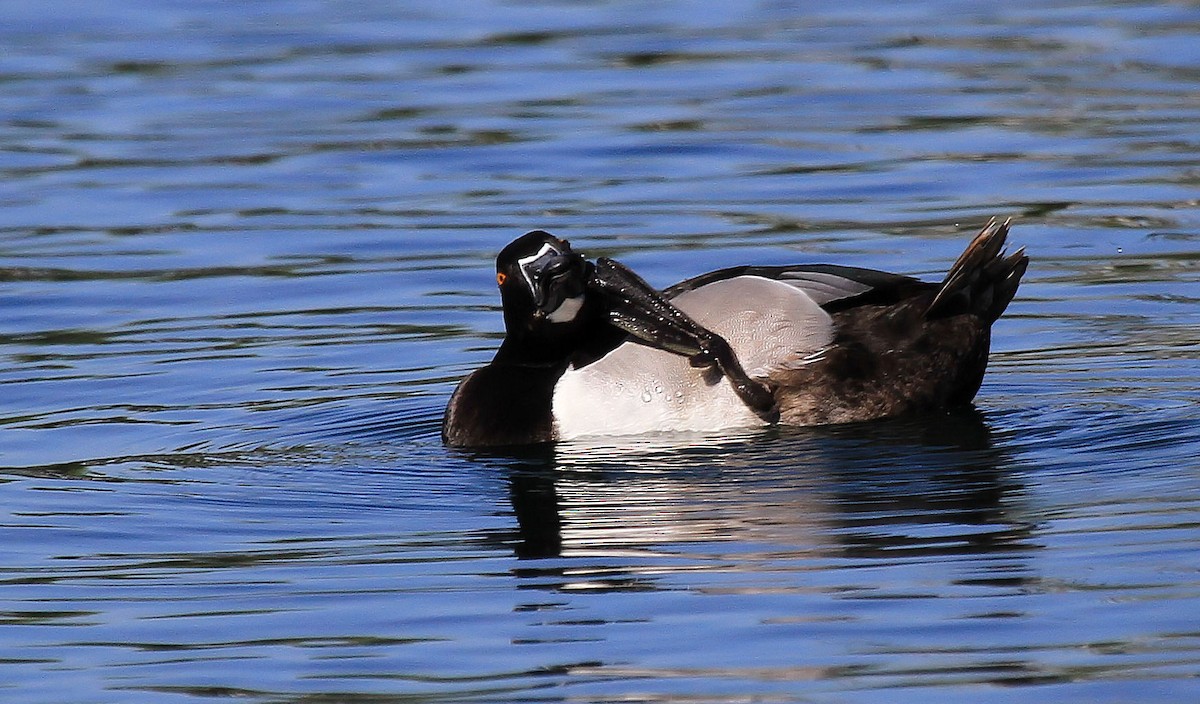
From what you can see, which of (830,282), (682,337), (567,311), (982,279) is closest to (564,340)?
(567,311)

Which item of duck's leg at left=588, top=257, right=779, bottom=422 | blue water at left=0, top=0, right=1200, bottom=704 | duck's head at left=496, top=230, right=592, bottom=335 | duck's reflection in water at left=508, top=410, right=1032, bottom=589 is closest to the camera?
blue water at left=0, top=0, right=1200, bottom=704

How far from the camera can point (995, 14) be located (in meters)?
17.0

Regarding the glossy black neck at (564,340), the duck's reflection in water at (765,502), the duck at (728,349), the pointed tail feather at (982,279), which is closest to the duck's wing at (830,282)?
the duck at (728,349)

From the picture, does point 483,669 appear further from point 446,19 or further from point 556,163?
point 446,19

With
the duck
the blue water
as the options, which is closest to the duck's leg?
the duck

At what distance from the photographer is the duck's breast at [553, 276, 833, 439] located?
779 centimetres

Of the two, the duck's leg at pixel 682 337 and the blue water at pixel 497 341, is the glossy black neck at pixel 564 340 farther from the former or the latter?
the blue water at pixel 497 341

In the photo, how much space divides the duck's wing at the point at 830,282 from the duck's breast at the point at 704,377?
66 mm

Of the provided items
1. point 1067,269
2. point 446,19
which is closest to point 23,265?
point 1067,269

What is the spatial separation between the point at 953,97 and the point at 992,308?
633 centimetres

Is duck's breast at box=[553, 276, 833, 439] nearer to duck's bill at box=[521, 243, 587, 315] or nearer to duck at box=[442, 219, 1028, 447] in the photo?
duck at box=[442, 219, 1028, 447]

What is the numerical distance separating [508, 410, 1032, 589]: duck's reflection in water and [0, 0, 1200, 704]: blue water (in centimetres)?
2

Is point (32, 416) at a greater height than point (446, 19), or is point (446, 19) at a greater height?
point (446, 19)

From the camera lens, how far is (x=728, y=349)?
25.5 ft
